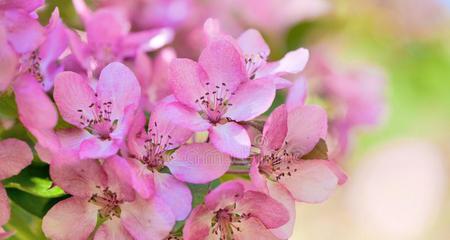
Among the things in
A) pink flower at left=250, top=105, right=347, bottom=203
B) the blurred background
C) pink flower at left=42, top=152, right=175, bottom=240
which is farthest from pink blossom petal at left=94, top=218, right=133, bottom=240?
the blurred background

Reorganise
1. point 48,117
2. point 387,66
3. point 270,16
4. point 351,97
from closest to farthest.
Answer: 1. point 48,117
2. point 351,97
3. point 270,16
4. point 387,66

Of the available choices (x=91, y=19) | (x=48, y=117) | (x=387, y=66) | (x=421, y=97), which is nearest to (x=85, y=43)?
(x=91, y=19)

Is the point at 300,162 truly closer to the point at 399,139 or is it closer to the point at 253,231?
the point at 253,231

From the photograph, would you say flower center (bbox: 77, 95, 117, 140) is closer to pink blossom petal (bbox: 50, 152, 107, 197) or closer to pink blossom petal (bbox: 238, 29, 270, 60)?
pink blossom petal (bbox: 50, 152, 107, 197)

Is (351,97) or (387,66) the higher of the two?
(351,97)

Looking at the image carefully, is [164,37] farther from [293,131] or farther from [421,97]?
[421,97]

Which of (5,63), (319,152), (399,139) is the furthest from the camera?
(399,139)

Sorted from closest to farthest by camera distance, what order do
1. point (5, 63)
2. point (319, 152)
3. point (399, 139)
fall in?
1. point (5, 63)
2. point (319, 152)
3. point (399, 139)

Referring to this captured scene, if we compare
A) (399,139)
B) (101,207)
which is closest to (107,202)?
(101,207)
